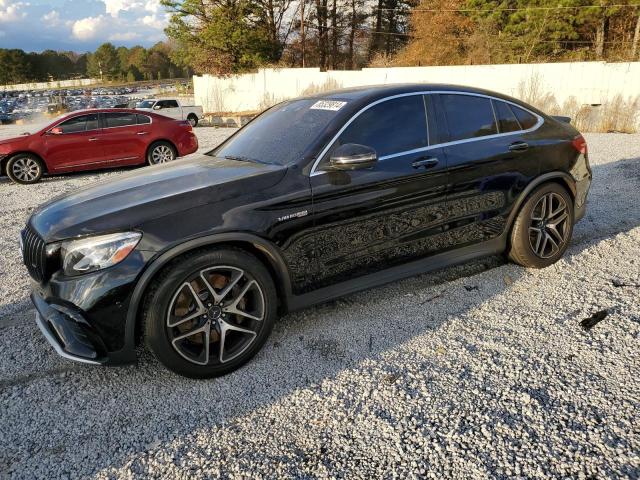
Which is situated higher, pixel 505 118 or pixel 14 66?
pixel 14 66

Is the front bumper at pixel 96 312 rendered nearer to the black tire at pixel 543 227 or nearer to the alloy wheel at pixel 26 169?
the black tire at pixel 543 227

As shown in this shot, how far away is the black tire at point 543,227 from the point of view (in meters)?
4.21

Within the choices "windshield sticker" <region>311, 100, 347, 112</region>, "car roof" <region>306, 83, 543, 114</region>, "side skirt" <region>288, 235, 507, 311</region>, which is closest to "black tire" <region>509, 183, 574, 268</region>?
"side skirt" <region>288, 235, 507, 311</region>

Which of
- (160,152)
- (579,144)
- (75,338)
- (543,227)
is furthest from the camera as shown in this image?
(160,152)

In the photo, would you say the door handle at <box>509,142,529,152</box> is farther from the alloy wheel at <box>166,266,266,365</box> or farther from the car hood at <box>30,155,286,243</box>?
the alloy wheel at <box>166,266,266,365</box>

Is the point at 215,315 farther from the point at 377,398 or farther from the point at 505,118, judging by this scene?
the point at 505,118

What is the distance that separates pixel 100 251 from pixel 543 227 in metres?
3.65

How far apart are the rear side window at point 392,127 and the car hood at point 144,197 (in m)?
0.66

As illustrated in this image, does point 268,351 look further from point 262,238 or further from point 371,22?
point 371,22

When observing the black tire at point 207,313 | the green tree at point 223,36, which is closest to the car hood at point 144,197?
the black tire at point 207,313

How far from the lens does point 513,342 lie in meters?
3.24

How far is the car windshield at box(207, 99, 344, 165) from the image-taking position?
3.41 meters

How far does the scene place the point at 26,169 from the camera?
1010 cm

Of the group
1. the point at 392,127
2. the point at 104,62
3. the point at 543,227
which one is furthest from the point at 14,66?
the point at 543,227
